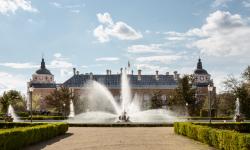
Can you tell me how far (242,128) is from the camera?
33562 millimetres

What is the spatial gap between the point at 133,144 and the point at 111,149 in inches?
95.1

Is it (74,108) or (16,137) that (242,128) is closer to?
(16,137)

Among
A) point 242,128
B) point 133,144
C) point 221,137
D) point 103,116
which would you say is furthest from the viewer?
point 103,116

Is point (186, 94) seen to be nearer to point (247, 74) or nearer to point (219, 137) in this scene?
point (247, 74)

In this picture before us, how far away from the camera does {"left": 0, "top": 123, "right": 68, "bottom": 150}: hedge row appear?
57.0 feet

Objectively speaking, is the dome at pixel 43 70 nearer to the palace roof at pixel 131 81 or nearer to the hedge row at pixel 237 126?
the palace roof at pixel 131 81

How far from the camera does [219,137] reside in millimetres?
18016

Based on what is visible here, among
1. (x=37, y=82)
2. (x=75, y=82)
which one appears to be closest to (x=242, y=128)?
(x=75, y=82)

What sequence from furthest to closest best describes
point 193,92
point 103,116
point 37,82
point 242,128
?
point 37,82
point 193,92
point 103,116
point 242,128

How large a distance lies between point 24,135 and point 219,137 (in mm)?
8485

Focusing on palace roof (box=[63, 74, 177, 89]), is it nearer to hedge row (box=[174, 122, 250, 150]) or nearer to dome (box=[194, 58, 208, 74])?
dome (box=[194, 58, 208, 74])

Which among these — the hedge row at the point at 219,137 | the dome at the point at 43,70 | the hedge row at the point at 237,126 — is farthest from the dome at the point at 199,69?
the hedge row at the point at 219,137

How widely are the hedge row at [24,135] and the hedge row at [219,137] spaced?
25.3 ft

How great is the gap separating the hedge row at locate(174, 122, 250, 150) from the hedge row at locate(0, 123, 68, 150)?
25.3 feet
